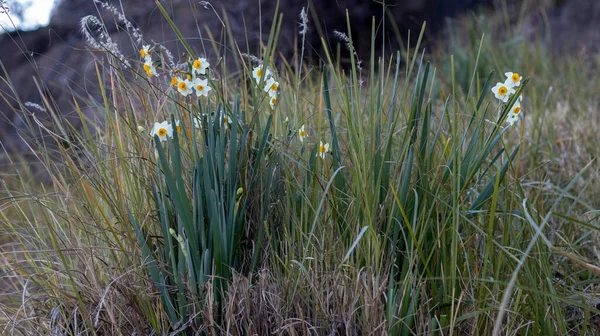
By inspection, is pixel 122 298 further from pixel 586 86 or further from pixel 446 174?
pixel 586 86

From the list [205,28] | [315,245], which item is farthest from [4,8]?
[205,28]

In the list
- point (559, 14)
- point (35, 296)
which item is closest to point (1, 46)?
point (35, 296)

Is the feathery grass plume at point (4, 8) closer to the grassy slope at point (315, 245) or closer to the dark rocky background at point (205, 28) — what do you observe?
the dark rocky background at point (205, 28)

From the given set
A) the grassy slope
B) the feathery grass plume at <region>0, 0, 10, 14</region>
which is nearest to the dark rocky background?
the feathery grass plume at <region>0, 0, 10, 14</region>

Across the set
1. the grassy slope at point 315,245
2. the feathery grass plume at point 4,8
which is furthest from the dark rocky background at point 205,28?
the grassy slope at point 315,245

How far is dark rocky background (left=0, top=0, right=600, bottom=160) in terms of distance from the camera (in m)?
3.05

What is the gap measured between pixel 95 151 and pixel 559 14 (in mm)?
6927

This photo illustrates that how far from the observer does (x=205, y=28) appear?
3.42 meters

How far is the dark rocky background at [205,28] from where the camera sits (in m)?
3.05

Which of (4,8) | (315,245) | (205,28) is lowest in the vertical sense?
(315,245)

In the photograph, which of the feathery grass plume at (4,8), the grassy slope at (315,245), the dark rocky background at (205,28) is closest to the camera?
the grassy slope at (315,245)

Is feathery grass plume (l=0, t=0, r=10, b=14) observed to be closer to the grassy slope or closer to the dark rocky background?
the dark rocky background

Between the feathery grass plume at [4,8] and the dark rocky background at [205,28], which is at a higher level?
the feathery grass plume at [4,8]

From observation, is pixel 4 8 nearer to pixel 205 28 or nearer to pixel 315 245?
pixel 315 245
